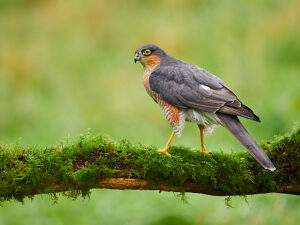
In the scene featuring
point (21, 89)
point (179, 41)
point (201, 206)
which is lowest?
point (201, 206)

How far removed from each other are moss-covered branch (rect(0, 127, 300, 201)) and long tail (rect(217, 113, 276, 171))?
0.18m

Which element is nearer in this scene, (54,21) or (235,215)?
(235,215)

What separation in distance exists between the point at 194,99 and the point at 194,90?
0.45 feet

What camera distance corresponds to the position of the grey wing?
194 inches

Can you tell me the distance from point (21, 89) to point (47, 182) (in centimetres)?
695

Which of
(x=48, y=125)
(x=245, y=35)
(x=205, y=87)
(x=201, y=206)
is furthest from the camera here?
(x=245, y=35)

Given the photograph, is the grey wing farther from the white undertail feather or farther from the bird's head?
the bird's head

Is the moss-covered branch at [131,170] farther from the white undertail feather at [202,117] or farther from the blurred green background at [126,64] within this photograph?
the blurred green background at [126,64]

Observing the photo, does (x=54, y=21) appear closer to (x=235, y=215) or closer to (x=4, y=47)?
(x=4, y=47)

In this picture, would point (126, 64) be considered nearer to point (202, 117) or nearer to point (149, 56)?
point (149, 56)

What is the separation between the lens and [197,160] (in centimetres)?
439

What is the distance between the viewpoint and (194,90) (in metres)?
5.30

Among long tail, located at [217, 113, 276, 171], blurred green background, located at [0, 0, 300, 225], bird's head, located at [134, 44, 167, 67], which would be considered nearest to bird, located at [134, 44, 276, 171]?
→ long tail, located at [217, 113, 276, 171]

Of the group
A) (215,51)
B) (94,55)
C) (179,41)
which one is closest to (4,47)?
(94,55)
